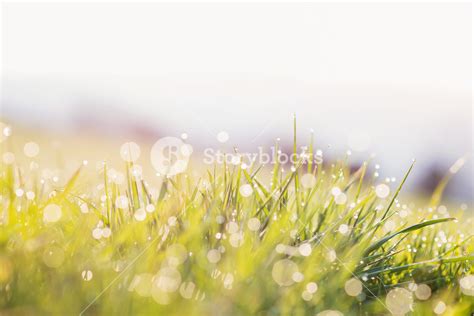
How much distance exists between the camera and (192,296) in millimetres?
1562

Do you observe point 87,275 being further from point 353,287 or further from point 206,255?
point 353,287

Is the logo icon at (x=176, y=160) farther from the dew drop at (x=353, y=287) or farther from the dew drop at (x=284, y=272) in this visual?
the dew drop at (x=353, y=287)

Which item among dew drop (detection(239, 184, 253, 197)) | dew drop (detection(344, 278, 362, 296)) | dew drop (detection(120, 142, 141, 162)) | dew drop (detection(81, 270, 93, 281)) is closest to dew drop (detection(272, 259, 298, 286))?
dew drop (detection(344, 278, 362, 296))

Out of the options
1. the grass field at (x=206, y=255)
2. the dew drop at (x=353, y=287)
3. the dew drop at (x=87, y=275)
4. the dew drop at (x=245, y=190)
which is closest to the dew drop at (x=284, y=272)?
the grass field at (x=206, y=255)

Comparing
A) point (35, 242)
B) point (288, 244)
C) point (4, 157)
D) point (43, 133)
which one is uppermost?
point (4, 157)

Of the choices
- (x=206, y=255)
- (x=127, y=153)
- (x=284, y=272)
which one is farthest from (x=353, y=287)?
(x=127, y=153)

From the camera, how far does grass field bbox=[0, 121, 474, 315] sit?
153 cm

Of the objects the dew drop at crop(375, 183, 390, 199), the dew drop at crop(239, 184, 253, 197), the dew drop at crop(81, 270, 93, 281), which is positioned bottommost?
the dew drop at crop(375, 183, 390, 199)

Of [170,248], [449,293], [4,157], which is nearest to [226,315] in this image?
[170,248]

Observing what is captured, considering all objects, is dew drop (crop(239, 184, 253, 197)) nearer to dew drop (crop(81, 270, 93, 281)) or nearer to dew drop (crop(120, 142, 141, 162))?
dew drop (crop(120, 142, 141, 162))

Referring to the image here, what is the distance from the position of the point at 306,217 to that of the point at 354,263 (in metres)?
0.29

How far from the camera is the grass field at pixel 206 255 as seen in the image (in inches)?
60.1

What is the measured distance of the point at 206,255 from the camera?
174 cm

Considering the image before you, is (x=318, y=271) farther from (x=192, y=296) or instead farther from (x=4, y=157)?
(x=4, y=157)
